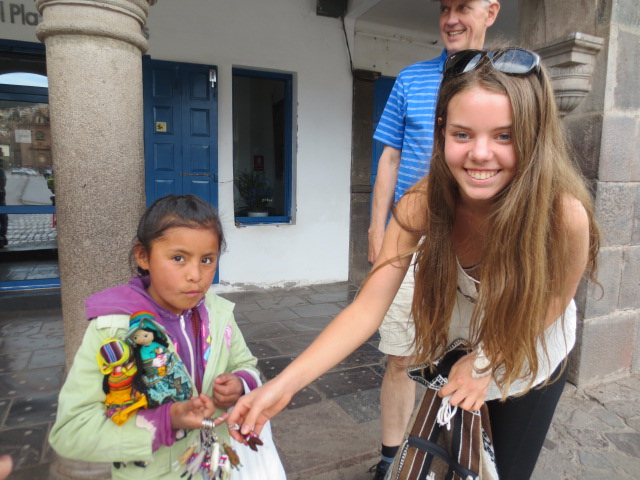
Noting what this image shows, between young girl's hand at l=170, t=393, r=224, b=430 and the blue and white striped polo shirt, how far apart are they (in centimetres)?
142

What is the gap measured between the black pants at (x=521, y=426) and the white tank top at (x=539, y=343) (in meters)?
0.06

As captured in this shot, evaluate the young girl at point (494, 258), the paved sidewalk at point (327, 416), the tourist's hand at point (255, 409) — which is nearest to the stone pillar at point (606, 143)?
the paved sidewalk at point (327, 416)

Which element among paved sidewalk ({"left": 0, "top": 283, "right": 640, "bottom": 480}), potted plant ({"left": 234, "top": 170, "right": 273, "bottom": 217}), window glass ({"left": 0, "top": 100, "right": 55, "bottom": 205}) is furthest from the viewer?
potted plant ({"left": 234, "top": 170, "right": 273, "bottom": 217})

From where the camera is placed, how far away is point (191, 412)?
3.94 feet

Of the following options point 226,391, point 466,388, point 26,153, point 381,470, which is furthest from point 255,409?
point 26,153

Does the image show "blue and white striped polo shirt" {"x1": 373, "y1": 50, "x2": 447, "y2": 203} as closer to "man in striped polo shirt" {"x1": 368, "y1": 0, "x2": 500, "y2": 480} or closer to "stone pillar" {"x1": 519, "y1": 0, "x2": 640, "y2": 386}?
"man in striped polo shirt" {"x1": 368, "y1": 0, "x2": 500, "y2": 480}

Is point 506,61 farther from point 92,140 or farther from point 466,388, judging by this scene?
point 92,140

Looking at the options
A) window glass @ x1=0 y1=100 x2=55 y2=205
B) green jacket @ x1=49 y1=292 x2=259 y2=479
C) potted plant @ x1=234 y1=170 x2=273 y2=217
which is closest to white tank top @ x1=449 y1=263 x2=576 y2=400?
green jacket @ x1=49 y1=292 x2=259 y2=479

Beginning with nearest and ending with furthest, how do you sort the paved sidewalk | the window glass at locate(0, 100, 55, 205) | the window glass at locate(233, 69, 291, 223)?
the paved sidewalk
the window glass at locate(0, 100, 55, 205)
the window glass at locate(233, 69, 291, 223)

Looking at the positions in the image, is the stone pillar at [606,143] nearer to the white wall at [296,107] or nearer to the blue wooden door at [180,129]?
the white wall at [296,107]

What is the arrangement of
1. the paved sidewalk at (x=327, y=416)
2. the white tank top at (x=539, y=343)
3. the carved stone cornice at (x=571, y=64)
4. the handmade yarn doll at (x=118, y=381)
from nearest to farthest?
the handmade yarn doll at (x=118, y=381) < the white tank top at (x=539, y=343) < the paved sidewalk at (x=327, y=416) < the carved stone cornice at (x=571, y=64)

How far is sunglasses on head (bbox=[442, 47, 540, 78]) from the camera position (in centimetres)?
124

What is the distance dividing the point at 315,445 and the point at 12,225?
6.69 m

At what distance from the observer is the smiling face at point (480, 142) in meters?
1.22
